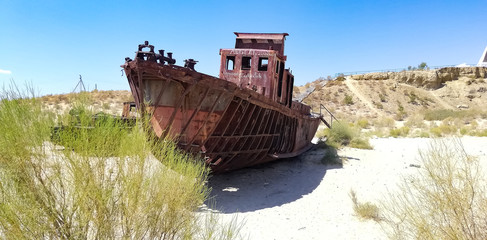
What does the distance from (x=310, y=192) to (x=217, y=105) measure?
3965mm

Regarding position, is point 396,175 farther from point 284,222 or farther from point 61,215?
point 61,215

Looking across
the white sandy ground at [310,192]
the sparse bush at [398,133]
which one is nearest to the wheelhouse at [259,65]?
the white sandy ground at [310,192]

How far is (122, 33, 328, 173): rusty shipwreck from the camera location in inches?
287

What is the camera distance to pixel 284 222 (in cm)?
716

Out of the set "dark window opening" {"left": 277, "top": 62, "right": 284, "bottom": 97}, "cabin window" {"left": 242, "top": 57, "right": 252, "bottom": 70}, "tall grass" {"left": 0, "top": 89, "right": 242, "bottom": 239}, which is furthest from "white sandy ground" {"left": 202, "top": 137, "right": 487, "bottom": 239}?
"cabin window" {"left": 242, "top": 57, "right": 252, "bottom": 70}

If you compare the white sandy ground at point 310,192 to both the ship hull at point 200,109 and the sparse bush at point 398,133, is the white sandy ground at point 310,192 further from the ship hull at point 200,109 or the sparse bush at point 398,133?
the sparse bush at point 398,133

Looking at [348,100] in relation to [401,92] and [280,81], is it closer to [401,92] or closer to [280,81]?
[401,92]

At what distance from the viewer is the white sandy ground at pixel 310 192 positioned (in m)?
6.73

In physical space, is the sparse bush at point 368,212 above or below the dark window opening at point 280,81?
below

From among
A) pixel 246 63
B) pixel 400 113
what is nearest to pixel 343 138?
pixel 246 63

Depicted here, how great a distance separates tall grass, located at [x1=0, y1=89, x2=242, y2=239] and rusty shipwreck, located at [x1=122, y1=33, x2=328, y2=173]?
188 centimetres

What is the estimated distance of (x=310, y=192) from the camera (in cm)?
948

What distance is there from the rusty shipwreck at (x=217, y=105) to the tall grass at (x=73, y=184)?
1880mm

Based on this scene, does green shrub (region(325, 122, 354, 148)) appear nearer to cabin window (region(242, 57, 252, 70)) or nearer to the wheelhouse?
the wheelhouse
